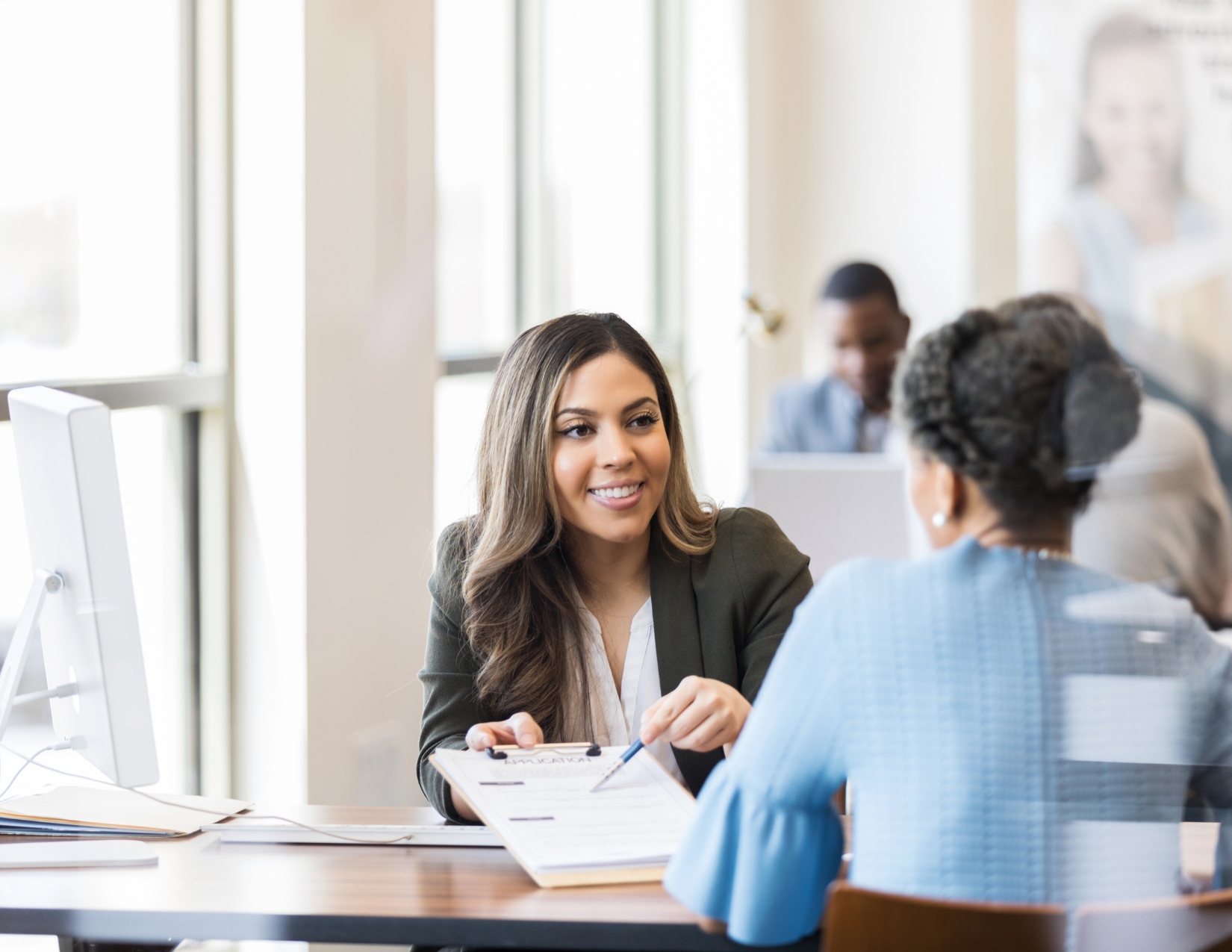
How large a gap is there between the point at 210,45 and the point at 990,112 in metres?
2.25

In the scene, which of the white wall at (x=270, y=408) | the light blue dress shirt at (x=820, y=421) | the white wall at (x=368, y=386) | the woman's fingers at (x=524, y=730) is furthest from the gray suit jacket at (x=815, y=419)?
the woman's fingers at (x=524, y=730)

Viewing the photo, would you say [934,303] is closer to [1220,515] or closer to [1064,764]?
[1220,515]

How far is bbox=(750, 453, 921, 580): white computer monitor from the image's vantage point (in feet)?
6.80

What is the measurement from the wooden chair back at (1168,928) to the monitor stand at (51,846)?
78 cm

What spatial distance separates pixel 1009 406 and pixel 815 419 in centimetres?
239

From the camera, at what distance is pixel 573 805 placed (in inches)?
42.6

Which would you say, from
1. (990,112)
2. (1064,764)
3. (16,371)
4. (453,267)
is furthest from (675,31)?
(1064,764)

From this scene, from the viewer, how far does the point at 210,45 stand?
2.03 m

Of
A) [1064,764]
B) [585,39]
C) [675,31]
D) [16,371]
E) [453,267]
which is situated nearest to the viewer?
[1064,764]

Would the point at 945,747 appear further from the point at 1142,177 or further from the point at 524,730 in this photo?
the point at 1142,177

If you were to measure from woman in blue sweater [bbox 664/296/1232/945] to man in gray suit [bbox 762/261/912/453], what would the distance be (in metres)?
1.85

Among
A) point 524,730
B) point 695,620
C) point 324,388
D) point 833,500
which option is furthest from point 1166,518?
point 324,388

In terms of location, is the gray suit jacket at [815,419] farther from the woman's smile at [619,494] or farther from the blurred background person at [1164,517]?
the woman's smile at [619,494]

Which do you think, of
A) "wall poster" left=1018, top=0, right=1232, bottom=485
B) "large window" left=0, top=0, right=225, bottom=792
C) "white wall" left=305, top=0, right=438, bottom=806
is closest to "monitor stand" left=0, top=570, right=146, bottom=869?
"large window" left=0, top=0, right=225, bottom=792
